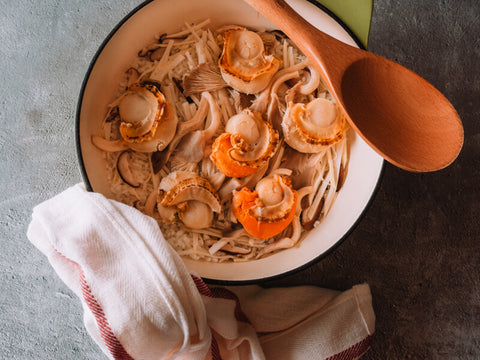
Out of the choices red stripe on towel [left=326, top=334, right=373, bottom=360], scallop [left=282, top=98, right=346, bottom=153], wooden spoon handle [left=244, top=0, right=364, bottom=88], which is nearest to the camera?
wooden spoon handle [left=244, top=0, right=364, bottom=88]

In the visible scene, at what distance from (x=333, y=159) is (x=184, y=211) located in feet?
1.00

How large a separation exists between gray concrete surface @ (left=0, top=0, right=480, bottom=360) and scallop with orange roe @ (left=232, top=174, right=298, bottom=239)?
23 cm

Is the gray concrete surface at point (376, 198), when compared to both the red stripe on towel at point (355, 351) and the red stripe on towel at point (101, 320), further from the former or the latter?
the red stripe on towel at point (101, 320)

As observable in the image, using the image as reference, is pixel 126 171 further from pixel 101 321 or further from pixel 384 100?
pixel 384 100

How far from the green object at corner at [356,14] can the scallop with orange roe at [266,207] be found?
0.31 m

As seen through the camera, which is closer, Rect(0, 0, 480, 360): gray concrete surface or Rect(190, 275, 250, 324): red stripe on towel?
Rect(190, 275, 250, 324): red stripe on towel

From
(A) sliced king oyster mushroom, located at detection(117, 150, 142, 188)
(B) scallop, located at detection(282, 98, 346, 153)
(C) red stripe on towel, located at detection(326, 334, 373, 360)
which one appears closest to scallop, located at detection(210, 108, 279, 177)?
(B) scallop, located at detection(282, 98, 346, 153)

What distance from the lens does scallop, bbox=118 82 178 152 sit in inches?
31.2

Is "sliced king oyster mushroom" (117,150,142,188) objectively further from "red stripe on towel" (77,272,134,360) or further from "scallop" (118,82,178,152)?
"red stripe on towel" (77,272,134,360)

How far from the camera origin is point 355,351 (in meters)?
0.95

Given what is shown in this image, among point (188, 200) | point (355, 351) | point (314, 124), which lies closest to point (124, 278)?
point (188, 200)

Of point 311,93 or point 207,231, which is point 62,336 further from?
point 311,93

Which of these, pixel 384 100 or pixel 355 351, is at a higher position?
pixel 384 100

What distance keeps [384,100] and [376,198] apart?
0.31 m
